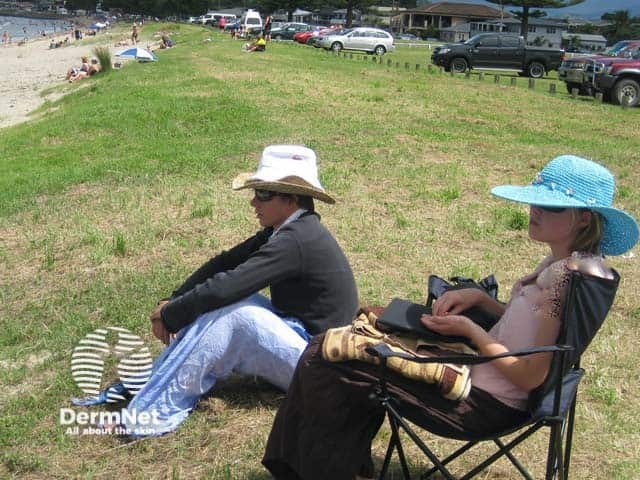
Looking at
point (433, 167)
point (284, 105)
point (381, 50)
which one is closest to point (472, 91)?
point (284, 105)

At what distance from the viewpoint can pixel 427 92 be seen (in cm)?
1645

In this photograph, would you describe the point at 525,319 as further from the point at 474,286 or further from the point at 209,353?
the point at 209,353

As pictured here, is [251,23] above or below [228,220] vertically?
above

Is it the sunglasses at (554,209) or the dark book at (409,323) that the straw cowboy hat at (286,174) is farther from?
the sunglasses at (554,209)

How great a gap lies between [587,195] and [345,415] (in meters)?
1.15

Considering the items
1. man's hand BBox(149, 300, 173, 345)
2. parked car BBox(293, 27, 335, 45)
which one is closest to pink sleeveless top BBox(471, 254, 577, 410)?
man's hand BBox(149, 300, 173, 345)

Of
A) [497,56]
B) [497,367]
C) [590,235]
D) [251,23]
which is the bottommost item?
[497,56]

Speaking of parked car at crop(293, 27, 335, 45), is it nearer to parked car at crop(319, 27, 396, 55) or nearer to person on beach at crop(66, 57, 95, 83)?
parked car at crop(319, 27, 396, 55)

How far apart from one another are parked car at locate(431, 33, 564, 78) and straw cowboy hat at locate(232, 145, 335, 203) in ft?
85.6

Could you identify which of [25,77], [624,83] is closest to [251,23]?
[25,77]

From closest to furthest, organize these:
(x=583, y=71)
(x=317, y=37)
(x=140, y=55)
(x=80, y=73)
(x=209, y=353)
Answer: (x=209, y=353), (x=583, y=71), (x=80, y=73), (x=140, y=55), (x=317, y=37)

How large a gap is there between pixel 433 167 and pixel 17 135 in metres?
8.60

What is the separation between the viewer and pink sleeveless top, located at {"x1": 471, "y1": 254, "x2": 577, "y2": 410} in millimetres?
2461

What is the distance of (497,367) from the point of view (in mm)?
2541
